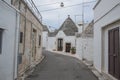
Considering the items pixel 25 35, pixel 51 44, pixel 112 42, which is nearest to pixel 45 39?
pixel 51 44

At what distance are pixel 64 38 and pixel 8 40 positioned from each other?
103 feet

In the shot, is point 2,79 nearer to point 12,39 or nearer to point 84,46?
point 12,39

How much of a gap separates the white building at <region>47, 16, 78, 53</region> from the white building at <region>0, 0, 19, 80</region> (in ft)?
93.5

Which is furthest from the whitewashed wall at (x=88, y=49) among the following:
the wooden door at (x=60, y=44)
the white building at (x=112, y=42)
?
the wooden door at (x=60, y=44)

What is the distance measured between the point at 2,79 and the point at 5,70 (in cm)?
44

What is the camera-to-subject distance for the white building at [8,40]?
6719 millimetres

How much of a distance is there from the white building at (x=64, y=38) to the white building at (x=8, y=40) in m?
28.5

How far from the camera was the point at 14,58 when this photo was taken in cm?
834

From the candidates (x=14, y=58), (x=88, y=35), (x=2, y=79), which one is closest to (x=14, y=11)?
(x=14, y=58)

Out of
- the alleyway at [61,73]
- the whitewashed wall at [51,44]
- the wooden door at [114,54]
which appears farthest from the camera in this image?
the whitewashed wall at [51,44]

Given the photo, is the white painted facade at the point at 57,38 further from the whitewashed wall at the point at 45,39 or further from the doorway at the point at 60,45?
the whitewashed wall at the point at 45,39

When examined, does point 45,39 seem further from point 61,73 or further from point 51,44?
point 61,73

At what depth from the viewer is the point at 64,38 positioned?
38.8 metres

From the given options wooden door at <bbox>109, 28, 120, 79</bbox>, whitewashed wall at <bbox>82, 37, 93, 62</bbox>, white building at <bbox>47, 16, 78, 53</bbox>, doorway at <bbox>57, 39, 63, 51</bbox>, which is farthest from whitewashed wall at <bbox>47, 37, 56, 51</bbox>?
wooden door at <bbox>109, 28, 120, 79</bbox>
